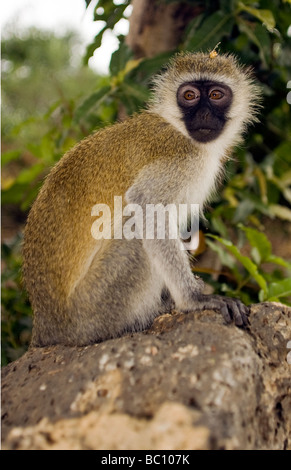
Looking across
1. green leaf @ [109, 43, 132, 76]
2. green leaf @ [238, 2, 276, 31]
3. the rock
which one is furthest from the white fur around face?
the rock

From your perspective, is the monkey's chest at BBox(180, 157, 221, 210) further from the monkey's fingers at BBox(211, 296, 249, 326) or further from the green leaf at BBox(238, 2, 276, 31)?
the green leaf at BBox(238, 2, 276, 31)

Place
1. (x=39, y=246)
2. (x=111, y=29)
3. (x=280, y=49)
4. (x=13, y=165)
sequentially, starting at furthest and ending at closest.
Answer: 1. (x=13, y=165)
2. (x=280, y=49)
3. (x=111, y=29)
4. (x=39, y=246)

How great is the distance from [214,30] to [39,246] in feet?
10.7

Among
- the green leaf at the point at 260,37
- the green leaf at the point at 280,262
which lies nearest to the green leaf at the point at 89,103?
the green leaf at the point at 260,37

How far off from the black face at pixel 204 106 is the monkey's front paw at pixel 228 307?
4.54 feet

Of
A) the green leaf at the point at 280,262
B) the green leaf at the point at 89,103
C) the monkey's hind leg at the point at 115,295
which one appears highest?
the green leaf at the point at 89,103

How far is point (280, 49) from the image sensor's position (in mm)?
6738

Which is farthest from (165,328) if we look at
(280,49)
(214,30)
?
Answer: (280,49)

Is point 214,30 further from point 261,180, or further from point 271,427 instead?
point 271,427

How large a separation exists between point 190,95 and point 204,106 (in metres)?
0.17

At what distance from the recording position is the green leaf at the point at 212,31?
5617mm

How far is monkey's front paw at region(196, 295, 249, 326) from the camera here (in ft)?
11.7

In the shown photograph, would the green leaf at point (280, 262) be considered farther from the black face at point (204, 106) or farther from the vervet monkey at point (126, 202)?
the black face at point (204, 106)

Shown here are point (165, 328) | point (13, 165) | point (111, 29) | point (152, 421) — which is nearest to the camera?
point (152, 421)
